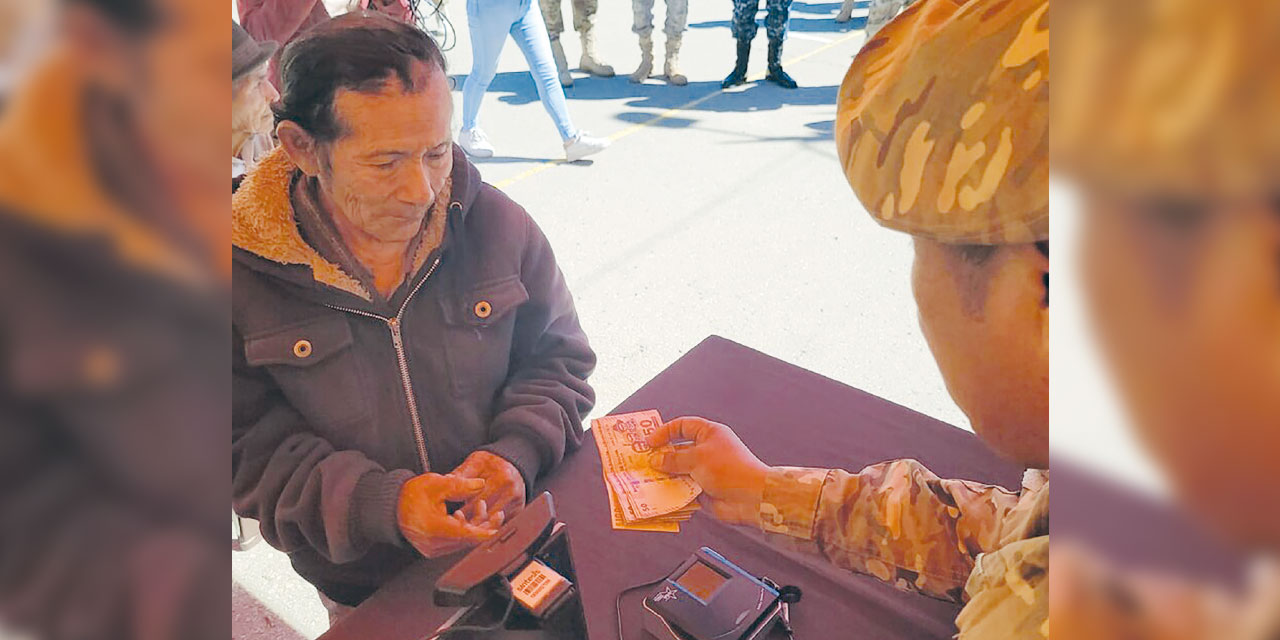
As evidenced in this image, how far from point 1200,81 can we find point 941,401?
1.84m

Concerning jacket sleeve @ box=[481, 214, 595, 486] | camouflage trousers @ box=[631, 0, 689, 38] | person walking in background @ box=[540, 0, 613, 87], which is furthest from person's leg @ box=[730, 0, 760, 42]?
jacket sleeve @ box=[481, 214, 595, 486]

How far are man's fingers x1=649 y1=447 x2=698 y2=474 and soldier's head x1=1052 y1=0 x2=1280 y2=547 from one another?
0.87 meters

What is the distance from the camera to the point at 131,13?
8.6 inches

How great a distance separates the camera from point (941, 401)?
1.94m

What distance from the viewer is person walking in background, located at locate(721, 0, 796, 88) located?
10.5 feet

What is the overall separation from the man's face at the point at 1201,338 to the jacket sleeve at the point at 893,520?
744mm

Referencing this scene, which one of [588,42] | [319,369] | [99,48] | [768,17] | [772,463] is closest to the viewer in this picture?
[99,48]

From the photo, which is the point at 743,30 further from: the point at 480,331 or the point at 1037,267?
the point at 1037,267

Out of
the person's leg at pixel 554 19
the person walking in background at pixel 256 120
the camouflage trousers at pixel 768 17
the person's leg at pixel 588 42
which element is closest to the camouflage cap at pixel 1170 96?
the person walking in background at pixel 256 120

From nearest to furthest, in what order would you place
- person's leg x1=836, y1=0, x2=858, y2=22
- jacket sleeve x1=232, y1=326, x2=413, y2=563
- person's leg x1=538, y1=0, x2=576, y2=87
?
jacket sleeve x1=232, y1=326, x2=413, y2=563 < person's leg x1=538, y1=0, x2=576, y2=87 < person's leg x1=836, y1=0, x2=858, y2=22

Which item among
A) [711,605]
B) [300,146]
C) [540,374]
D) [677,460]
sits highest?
[300,146]

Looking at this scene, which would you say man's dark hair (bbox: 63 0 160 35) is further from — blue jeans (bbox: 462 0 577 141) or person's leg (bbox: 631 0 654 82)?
person's leg (bbox: 631 0 654 82)

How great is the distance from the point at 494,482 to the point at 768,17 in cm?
282

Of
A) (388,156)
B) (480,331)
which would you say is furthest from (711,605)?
(388,156)
